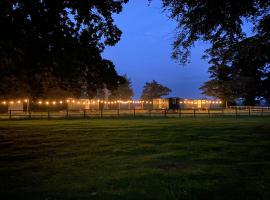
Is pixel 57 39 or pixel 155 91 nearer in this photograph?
pixel 57 39

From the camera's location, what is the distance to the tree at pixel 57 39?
17.6 meters

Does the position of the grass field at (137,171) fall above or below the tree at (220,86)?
below

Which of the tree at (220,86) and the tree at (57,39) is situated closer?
the tree at (57,39)

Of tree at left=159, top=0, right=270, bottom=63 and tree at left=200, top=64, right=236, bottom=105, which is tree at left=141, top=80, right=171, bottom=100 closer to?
tree at left=200, top=64, right=236, bottom=105

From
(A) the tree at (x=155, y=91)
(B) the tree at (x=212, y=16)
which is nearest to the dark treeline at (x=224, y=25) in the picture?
(B) the tree at (x=212, y=16)

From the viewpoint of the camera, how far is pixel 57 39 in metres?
19.0

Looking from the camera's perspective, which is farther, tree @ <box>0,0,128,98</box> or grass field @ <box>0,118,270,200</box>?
tree @ <box>0,0,128,98</box>

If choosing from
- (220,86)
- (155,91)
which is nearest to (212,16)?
(220,86)

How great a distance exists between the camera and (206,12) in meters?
12.7

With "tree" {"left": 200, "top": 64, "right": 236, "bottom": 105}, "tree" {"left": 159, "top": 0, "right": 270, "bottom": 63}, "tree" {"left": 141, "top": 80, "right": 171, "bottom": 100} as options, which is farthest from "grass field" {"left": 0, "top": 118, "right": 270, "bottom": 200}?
"tree" {"left": 141, "top": 80, "right": 171, "bottom": 100}

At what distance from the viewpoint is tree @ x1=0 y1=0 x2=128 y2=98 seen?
1759cm

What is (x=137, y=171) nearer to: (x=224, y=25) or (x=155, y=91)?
(x=224, y=25)

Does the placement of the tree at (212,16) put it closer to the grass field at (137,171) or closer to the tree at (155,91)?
the grass field at (137,171)

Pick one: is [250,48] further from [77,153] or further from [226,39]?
[77,153]
